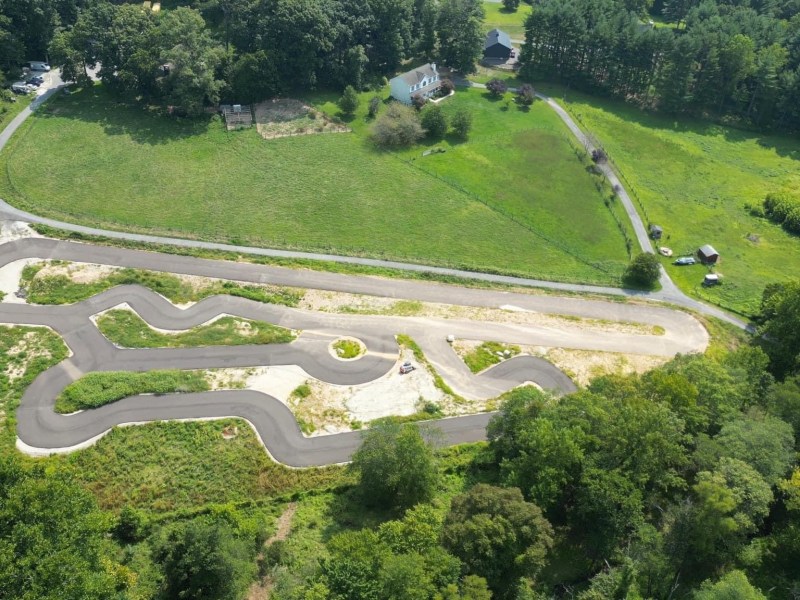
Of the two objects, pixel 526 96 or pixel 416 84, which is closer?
pixel 416 84

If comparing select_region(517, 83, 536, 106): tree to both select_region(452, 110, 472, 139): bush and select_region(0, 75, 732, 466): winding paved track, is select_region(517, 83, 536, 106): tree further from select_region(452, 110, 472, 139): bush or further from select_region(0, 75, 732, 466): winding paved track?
select_region(0, 75, 732, 466): winding paved track

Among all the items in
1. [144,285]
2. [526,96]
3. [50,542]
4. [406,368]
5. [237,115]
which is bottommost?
[406,368]

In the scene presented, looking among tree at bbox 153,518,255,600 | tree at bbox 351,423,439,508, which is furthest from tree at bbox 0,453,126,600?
tree at bbox 351,423,439,508

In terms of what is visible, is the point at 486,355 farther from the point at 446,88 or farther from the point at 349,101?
the point at 446,88

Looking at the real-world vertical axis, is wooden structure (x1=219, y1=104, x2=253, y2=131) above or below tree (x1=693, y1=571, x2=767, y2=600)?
above

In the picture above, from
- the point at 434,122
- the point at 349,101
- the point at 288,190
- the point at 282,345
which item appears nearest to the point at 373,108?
the point at 349,101

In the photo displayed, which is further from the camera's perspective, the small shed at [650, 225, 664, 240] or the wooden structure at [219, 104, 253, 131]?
the wooden structure at [219, 104, 253, 131]

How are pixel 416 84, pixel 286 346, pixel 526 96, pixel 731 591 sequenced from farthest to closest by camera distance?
pixel 526 96 < pixel 416 84 < pixel 286 346 < pixel 731 591

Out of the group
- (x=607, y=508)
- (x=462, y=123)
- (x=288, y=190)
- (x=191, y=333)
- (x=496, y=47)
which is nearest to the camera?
(x=607, y=508)
